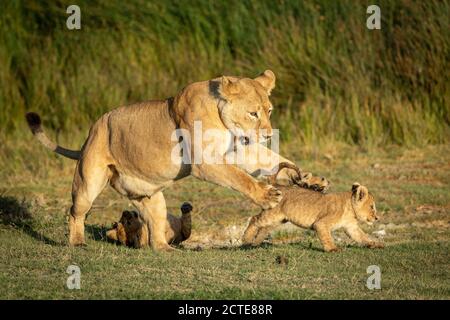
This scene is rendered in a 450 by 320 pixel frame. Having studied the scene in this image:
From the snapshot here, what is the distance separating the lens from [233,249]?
901 centimetres

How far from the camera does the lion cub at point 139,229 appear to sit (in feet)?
30.4

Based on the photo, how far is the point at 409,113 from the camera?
13711 millimetres

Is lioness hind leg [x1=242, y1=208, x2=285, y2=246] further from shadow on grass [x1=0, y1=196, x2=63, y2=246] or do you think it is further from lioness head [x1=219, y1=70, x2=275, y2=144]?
shadow on grass [x1=0, y1=196, x2=63, y2=246]

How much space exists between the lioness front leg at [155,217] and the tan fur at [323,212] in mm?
778

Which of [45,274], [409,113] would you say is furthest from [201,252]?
[409,113]

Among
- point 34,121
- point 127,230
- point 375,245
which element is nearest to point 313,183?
point 375,245

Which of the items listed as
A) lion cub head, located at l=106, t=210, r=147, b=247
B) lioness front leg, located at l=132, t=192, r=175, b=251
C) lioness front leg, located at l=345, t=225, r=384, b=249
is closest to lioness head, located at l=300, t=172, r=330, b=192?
lioness front leg, located at l=345, t=225, r=384, b=249

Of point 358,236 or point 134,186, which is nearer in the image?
point 134,186

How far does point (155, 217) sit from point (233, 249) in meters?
0.74

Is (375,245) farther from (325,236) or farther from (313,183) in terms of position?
(313,183)

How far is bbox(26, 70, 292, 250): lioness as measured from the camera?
7.94 metres

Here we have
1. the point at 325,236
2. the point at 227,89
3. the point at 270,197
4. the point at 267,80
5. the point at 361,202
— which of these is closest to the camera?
the point at 270,197

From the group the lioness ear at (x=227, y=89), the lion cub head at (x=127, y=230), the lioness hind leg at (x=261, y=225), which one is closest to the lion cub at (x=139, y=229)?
the lion cub head at (x=127, y=230)

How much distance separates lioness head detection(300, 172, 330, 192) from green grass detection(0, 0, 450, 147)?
495 centimetres
